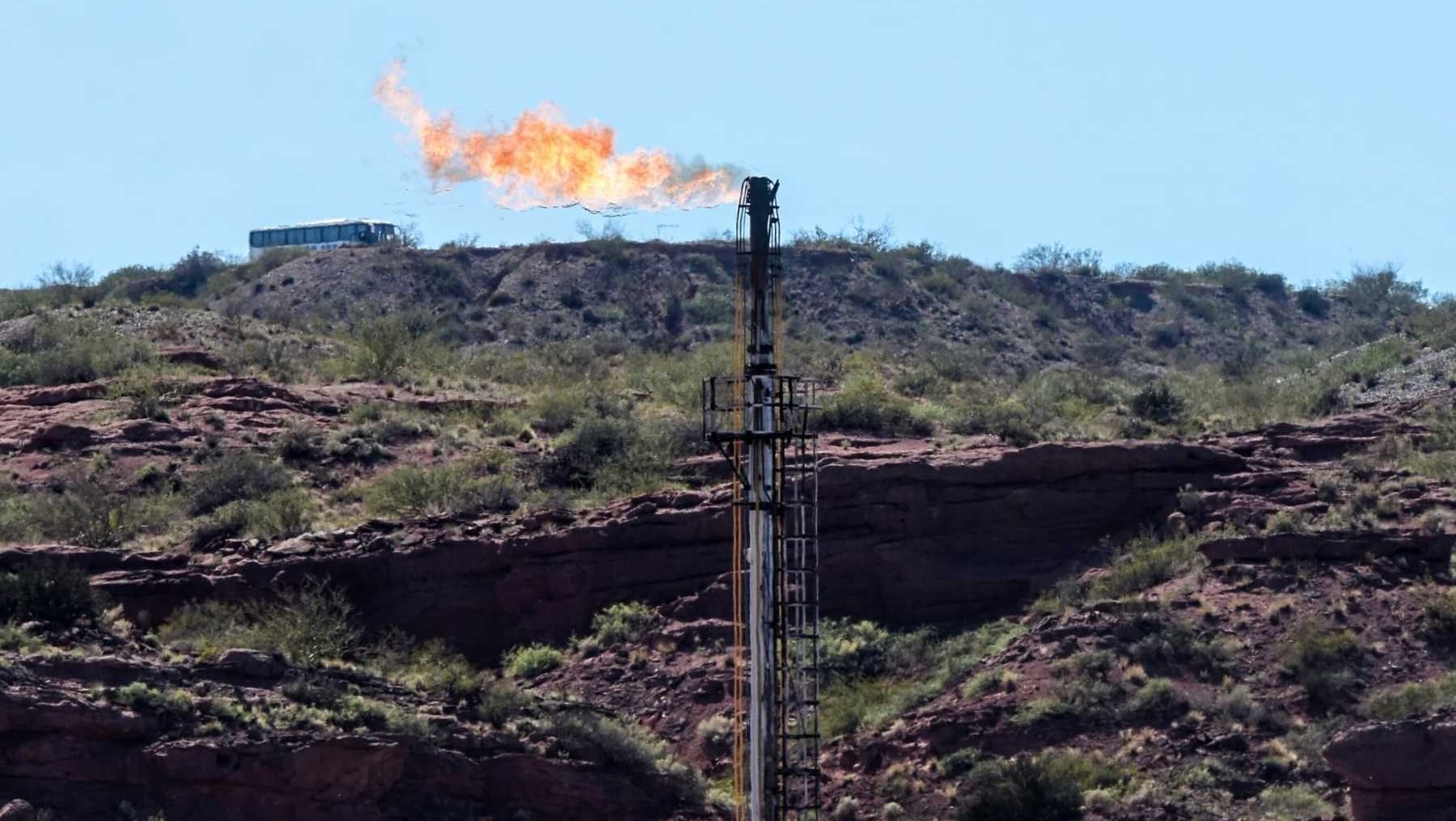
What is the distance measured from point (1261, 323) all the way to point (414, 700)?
183 ft

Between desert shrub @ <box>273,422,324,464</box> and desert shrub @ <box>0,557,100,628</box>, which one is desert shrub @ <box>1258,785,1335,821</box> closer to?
desert shrub @ <box>0,557,100,628</box>

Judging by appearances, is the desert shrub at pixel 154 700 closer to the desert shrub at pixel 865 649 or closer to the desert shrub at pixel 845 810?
the desert shrub at pixel 845 810

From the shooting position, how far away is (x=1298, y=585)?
1447 inches

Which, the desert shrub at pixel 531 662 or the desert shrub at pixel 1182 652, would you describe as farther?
the desert shrub at pixel 531 662

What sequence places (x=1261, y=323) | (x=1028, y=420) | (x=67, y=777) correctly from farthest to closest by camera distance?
(x=1261, y=323)
(x=1028, y=420)
(x=67, y=777)

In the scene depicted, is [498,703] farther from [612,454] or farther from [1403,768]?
[612,454]

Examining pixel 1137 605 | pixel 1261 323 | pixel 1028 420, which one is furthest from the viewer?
pixel 1261 323

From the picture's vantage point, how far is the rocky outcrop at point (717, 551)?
38.1 m

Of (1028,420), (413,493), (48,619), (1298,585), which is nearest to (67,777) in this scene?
(48,619)

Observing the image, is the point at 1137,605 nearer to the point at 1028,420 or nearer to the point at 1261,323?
the point at 1028,420

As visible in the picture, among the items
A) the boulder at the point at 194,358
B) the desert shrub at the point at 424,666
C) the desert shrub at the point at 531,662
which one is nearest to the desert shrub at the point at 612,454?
the desert shrub at the point at 531,662

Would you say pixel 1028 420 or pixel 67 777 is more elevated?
pixel 1028 420

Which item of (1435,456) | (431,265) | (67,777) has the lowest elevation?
(67,777)

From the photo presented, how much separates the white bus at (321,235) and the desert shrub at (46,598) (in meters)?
53.2
